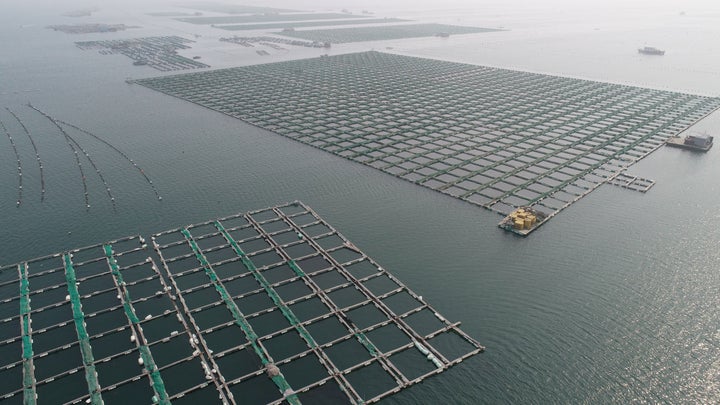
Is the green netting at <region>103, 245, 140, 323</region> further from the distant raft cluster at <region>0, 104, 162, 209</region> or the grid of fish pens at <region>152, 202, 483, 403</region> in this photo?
the distant raft cluster at <region>0, 104, 162, 209</region>

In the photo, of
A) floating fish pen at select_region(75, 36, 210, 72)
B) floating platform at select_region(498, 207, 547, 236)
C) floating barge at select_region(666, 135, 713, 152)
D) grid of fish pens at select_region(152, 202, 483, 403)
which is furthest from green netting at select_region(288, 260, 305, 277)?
floating fish pen at select_region(75, 36, 210, 72)

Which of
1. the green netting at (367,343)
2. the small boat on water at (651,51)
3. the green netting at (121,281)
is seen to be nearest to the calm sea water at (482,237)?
the green netting at (121,281)

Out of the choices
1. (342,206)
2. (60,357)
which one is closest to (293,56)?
(342,206)

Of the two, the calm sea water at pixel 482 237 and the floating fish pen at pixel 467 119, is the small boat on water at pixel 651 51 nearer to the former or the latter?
the floating fish pen at pixel 467 119

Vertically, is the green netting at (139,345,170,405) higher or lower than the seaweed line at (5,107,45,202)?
lower

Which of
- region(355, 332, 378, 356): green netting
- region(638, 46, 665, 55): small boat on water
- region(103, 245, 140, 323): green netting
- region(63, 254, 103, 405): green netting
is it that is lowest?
region(63, 254, 103, 405): green netting

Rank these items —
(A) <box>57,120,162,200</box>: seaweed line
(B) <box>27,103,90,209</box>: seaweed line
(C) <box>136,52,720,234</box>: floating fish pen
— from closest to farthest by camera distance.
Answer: (B) <box>27,103,90,209</box>: seaweed line < (A) <box>57,120,162,200</box>: seaweed line < (C) <box>136,52,720,234</box>: floating fish pen

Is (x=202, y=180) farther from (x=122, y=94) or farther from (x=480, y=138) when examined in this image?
(x=122, y=94)
